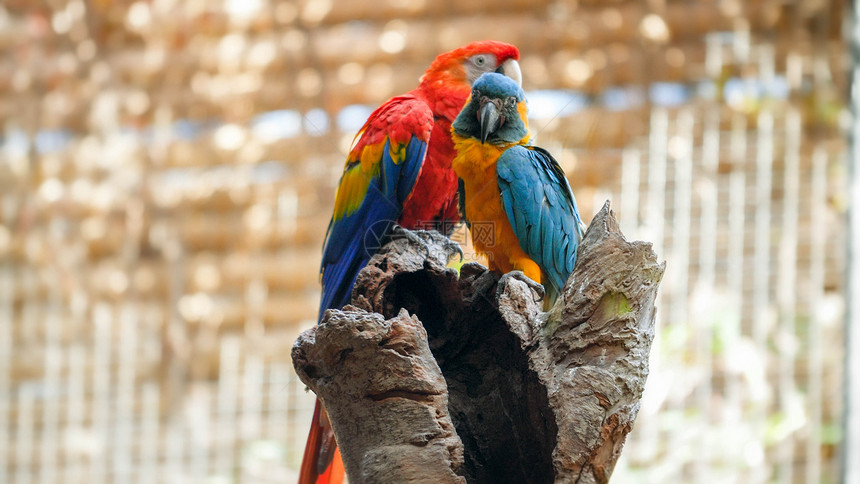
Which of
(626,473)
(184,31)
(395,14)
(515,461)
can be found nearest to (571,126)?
(515,461)

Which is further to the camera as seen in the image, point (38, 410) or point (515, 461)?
point (38, 410)

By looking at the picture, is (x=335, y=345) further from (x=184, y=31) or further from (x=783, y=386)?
(x=184, y=31)

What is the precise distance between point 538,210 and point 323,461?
0.59 m

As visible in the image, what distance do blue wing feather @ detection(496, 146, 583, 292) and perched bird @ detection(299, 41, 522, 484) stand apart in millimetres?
243

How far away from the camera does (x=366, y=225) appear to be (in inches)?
59.1

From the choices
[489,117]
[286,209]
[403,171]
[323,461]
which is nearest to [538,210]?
[489,117]

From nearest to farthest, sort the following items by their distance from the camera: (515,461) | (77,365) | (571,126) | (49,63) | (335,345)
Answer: (335,345) → (515,461) → (571,126) → (77,365) → (49,63)

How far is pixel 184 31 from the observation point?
2473 mm

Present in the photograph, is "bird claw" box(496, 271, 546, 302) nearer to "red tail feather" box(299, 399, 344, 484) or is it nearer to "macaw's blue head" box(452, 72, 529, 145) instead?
"macaw's blue head" box(452, 72, 529, 145)

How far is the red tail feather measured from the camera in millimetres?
1348

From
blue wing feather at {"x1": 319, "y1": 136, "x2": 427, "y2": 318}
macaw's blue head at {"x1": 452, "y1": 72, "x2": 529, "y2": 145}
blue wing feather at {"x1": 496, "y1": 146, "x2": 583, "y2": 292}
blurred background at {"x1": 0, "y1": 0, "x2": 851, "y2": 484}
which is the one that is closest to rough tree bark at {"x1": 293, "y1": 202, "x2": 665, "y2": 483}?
blue wing feather at {"x1": 496, "y1": 146, "x2": 583, "y2": 292}

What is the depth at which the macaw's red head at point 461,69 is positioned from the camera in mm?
1579

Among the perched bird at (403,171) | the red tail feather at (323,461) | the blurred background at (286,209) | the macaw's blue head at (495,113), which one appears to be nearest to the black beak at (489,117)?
the macaw's blue head at (495,113)

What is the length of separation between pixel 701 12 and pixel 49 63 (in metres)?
2.08
